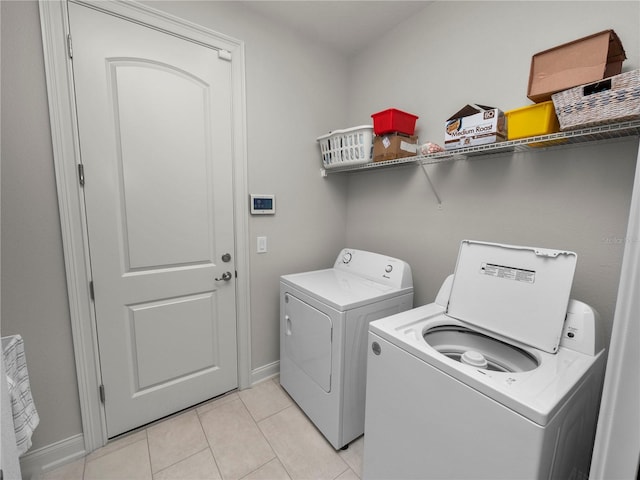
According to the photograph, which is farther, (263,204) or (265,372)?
(265,372)

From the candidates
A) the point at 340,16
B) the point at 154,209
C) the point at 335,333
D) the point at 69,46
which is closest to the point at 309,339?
the point at 335,333

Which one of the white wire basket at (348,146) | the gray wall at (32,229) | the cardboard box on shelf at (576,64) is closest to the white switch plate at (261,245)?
the white wire basket at (348,146)

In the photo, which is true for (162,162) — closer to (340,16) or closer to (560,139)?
(340,16)

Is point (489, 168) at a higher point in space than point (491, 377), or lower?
higher

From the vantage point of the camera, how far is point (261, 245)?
2102mm

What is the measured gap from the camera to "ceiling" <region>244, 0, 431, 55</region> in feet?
5.93

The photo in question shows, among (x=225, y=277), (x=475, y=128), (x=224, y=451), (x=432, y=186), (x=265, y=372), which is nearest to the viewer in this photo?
(x=475, y=128)

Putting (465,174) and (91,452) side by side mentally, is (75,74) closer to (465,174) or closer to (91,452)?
(91,452)

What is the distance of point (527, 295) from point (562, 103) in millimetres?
765

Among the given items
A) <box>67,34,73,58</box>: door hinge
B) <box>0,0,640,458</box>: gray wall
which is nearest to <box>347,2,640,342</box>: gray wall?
<box>0,0,640,458</box>: gray wall

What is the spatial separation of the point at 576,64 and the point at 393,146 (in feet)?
2.85

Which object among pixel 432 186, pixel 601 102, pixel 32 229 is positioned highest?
pixel 601 102

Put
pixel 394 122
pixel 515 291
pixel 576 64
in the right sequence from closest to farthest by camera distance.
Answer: pixel 576 64, pixel 515 291, pixel 394 122

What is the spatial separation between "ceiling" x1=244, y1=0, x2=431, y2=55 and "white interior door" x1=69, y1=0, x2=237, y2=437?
1.74 ft
